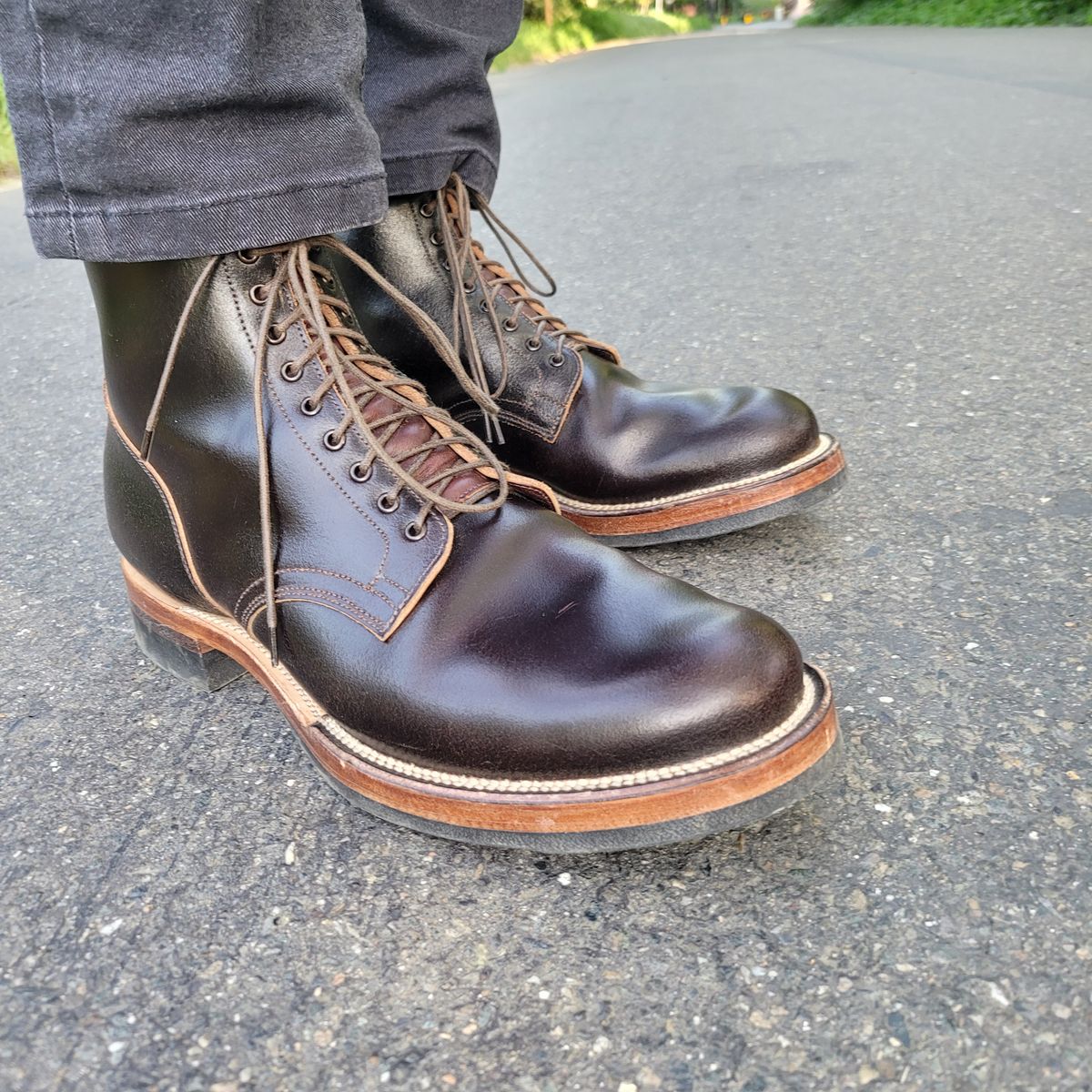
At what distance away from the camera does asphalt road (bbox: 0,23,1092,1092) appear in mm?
720

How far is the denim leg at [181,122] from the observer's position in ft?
2.86

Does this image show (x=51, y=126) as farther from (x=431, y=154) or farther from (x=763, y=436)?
(x=763, y=436)

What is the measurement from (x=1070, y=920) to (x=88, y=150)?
3.18ft

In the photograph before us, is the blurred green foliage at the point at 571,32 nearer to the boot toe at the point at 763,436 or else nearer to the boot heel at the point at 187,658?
the boot toe at the point at 763,436

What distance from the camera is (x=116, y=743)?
1.08 metres

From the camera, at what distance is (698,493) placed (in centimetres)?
133

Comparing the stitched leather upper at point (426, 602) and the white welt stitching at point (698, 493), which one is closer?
the stitched leather upper at point (426, 602)

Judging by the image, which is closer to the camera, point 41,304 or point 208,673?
point 208,673

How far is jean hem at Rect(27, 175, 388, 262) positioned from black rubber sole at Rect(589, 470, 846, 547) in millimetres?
553

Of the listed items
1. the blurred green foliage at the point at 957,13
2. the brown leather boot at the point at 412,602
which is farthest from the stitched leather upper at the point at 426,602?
the blurred green foliage at the point at 957,13

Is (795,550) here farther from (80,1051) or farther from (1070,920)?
(80,1051)

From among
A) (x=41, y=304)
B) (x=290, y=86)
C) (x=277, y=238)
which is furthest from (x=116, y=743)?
(x=41, y=304)

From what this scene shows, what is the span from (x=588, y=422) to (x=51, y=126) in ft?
2.18

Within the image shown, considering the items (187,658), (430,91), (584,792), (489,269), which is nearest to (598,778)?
(584,792)
